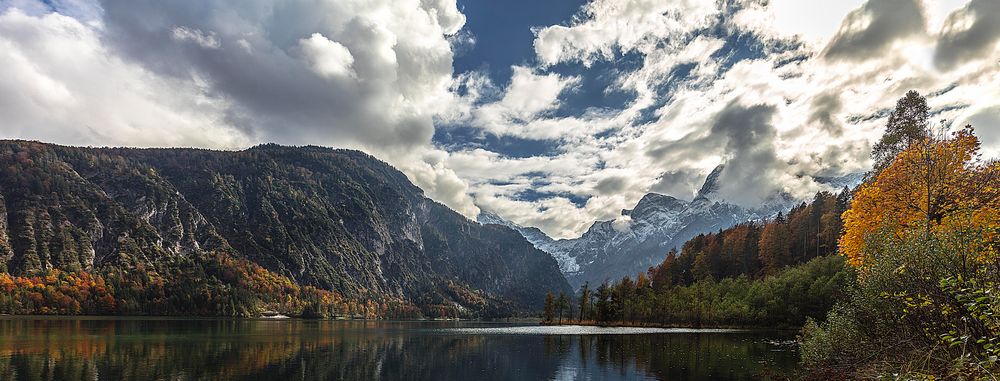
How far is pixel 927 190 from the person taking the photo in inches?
1506

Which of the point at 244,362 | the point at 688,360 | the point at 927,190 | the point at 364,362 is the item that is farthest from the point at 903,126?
the point at 244,362

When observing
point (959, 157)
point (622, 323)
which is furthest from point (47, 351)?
point (622, 323)

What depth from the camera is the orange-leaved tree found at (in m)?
33.9

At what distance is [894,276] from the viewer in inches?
900

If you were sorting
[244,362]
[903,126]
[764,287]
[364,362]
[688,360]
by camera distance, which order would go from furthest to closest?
[764,287], [364,362], [688,360], [244,362], [903,126]

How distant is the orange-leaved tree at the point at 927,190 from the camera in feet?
111

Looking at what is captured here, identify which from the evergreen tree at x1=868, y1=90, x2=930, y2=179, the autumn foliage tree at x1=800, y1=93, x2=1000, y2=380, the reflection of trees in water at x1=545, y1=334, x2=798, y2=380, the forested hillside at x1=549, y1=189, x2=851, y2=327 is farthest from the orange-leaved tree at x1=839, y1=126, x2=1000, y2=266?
the forested hillside at x1=549, y1=189, x2=851, y2=327

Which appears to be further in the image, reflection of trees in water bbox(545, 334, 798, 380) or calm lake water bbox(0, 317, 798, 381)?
reflection of trees in water bbox(545, 334, 798, 380)

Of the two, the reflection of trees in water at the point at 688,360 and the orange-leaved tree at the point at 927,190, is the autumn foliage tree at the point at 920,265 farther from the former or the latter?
the reflection of trees in water at the point at 688,360

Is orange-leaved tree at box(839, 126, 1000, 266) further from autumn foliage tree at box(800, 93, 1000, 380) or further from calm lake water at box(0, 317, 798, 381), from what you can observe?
calm lake water at box(0, 317, 798, 381)

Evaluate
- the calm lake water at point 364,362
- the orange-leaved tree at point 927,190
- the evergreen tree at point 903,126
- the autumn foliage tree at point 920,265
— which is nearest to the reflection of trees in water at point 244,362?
the calm lake water at point 364,362

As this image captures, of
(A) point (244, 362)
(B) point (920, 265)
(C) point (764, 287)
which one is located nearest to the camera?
(B) point (920, 265)

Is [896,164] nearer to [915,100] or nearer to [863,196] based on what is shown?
[863,196]

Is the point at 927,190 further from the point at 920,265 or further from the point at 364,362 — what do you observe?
the point at 364,362
